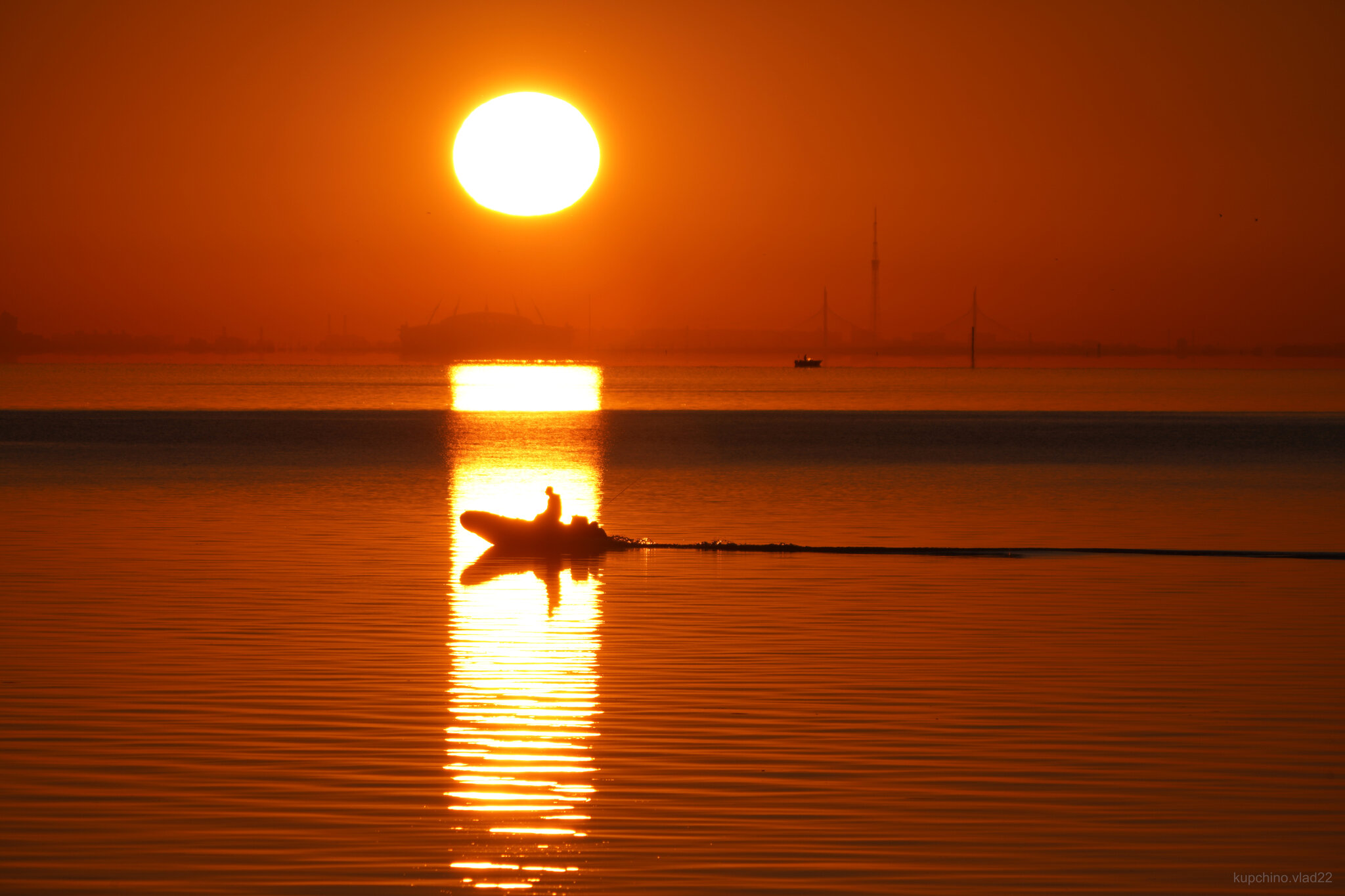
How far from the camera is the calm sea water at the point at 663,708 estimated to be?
37.4 ft

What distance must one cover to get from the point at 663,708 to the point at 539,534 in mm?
17035

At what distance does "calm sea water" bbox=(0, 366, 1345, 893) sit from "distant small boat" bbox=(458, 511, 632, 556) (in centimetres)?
78

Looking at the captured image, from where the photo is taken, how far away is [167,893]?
10.5m

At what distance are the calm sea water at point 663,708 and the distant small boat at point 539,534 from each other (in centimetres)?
78

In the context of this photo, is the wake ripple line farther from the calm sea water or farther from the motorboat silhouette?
the motorboat silhouette

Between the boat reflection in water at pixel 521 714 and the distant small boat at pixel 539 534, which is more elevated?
the distant small boat at pixel 539 534

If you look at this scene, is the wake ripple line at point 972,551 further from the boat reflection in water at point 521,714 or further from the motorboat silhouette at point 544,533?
the boat reflection in water at point 521,714

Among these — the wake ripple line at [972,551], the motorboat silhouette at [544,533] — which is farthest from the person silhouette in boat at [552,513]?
the wake ripple line at [972,551]

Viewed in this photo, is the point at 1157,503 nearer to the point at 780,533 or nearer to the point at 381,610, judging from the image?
the point at 780,533

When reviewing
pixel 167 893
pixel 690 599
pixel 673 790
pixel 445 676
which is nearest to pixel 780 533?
pixel 690 599

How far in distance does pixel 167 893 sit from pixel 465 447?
250ft

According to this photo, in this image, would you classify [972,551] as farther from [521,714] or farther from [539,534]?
[521,714]

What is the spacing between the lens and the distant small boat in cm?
3291

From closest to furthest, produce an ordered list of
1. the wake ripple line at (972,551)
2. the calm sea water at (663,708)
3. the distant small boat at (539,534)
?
the calm sea water at (663,708)
the distant small boat at (539,534)
the wake ripple line at (972,551)
